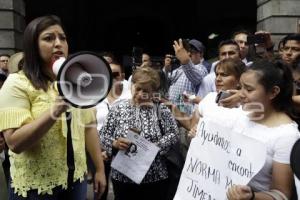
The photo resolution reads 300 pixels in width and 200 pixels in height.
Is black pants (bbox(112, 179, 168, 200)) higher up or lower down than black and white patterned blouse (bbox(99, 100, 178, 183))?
lower down

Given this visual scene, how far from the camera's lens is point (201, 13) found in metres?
14.2

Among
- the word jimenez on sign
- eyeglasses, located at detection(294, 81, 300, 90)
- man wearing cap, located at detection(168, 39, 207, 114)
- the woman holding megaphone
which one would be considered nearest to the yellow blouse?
the woman holding megaphone

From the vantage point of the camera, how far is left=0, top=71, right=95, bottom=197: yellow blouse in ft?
7.62

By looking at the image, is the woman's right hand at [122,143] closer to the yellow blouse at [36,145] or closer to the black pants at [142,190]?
the black pants at [142,190]

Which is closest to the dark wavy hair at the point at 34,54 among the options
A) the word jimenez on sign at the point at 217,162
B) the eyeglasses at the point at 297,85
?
the word jimenez on sign at the point at 217,162

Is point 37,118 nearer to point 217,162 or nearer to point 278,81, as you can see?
point 217,162

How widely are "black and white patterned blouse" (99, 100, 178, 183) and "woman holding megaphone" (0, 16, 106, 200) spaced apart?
1.17 m

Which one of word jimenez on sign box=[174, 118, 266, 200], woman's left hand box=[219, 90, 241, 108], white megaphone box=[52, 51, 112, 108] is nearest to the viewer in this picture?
white megaphone box=[52, 51, 112, 108]

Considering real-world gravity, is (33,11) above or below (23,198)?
above

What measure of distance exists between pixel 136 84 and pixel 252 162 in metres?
1.64

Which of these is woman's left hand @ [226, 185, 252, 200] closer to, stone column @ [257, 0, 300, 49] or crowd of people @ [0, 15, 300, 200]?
crowd of people @ [0, 15, 300, 200]

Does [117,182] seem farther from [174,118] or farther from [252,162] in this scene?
[252,162]

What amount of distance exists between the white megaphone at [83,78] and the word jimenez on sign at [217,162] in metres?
0.62

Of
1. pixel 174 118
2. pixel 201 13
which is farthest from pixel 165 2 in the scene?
pixel 174 118
